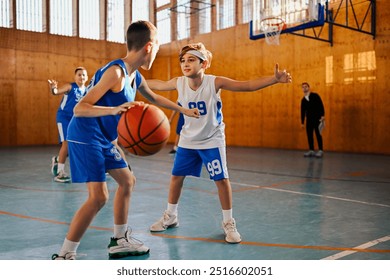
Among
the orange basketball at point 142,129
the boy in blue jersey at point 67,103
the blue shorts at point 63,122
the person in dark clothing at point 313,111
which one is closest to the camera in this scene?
the orange basketball at point 142,129

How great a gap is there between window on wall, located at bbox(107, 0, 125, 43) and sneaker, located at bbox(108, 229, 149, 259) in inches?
605

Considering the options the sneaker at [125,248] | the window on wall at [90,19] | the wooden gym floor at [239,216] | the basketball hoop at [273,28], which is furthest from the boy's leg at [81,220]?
the window on wall at [90,19]

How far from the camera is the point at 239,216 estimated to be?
13.5ft

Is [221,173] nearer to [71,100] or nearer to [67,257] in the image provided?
[67,257]

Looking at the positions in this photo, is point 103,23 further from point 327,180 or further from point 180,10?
point 327,180

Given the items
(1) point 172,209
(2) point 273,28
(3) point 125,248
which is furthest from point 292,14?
(3) point 125,248

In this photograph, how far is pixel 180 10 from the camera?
17.1 meters

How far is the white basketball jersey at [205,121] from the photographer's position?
3498 mm

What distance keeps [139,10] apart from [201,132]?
1566 cm

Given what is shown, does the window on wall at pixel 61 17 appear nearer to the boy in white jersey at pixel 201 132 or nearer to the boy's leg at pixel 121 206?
the boy in white jersey at pixel 201 132

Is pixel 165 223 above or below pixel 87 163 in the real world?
below

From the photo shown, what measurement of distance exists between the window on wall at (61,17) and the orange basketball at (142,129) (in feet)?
48.1

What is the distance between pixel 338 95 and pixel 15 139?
11.3 metres

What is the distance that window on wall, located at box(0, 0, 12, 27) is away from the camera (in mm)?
14570
